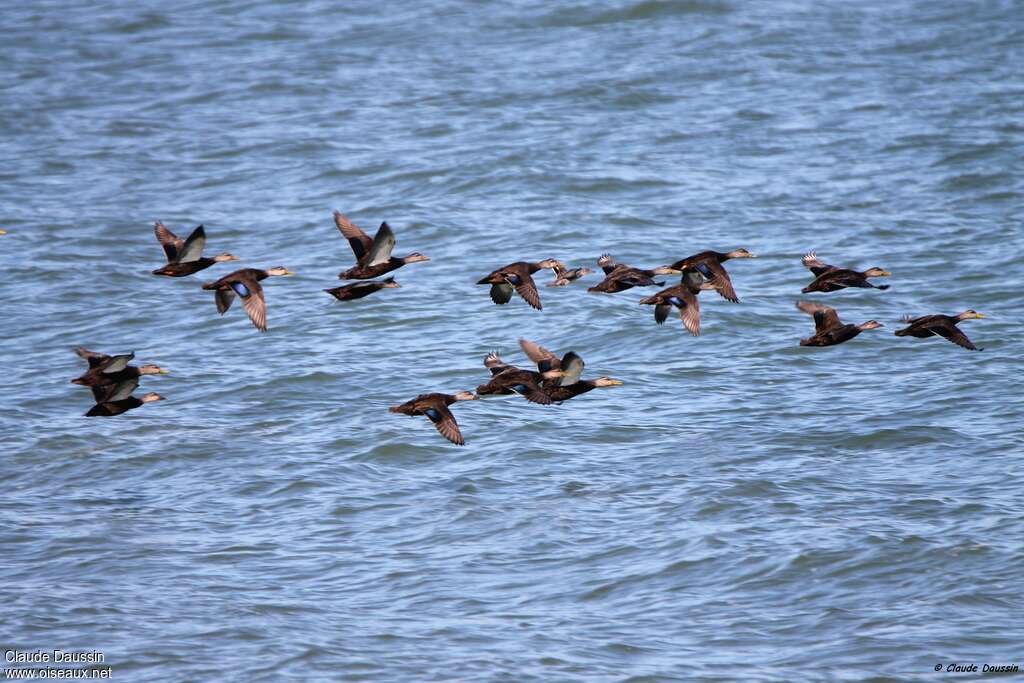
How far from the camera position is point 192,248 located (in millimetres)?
15359

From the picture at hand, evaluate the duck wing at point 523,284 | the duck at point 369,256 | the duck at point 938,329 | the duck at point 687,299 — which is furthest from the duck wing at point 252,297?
the duck at point 938,329

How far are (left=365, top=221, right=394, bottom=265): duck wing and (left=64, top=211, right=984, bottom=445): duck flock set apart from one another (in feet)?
0.03

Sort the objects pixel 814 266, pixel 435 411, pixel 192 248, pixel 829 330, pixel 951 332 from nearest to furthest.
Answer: pixel 435 411 → pixel 951 332 → pixel 192 248 → pixel 829 330 → pixel 814 266

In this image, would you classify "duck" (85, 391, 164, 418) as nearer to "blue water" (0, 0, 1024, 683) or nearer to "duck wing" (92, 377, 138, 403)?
"duck wing" (92, 377, 138, 403)

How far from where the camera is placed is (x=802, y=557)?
15.1 m

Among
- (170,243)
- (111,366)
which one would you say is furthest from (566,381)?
(111,366)

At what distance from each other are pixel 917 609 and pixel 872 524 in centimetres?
177

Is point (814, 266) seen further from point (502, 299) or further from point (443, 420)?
point (443, 420)

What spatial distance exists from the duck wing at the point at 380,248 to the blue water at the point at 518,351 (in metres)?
Answer: 2.93

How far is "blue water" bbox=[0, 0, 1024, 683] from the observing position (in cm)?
1420

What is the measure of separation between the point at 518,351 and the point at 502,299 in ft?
17.4

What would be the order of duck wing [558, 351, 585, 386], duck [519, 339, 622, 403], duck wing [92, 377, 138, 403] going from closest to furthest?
duck wing [558, 351, 585, 386] < duck [519, 339, 622, 403] < duck wing [92, 377, 138, 403]

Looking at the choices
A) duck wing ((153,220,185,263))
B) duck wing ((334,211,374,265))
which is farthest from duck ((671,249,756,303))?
duck wing ((153,220,185,263))

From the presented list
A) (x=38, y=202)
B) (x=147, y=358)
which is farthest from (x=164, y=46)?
(x=147, y=358)
